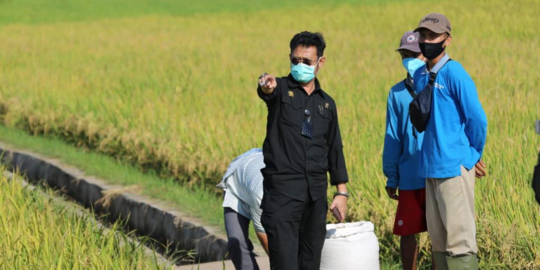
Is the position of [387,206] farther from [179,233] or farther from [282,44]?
[282,44]

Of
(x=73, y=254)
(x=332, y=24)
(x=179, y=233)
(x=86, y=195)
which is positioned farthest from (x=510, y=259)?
(x=332, y=24)

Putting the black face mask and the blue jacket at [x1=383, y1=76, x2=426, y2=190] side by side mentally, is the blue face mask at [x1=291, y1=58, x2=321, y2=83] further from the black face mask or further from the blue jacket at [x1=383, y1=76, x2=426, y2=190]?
the blue jacket at [x1=383, y1=76, x2=426, y2=190]

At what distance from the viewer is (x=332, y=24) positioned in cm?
2527

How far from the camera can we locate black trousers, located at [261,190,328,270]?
13.9 feet

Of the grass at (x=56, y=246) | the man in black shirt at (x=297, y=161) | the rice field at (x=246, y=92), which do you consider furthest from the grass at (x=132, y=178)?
the man in black shirt at (x=297, y=161)

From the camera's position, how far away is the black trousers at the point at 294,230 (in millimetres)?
4234

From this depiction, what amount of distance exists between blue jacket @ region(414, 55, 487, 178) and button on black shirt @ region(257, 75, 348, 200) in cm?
48

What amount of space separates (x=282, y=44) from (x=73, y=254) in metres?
15.9

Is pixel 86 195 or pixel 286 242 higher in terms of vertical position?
pixel 286 242

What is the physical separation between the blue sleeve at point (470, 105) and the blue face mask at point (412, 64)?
1.60 feet

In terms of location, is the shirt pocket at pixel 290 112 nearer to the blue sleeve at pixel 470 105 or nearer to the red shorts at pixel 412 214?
the blue sleeve at pixel 470 105

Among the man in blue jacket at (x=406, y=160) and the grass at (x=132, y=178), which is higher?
the man in blue jacket at (x=406, y=160)

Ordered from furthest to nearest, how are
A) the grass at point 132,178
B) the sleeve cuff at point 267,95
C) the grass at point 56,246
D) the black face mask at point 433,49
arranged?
the grass at point 132,178 < the grass at point 56,246 < the black face mask at point 433,49 < the sleeve cuff at point 267,95

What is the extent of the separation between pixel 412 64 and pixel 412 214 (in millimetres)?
730
